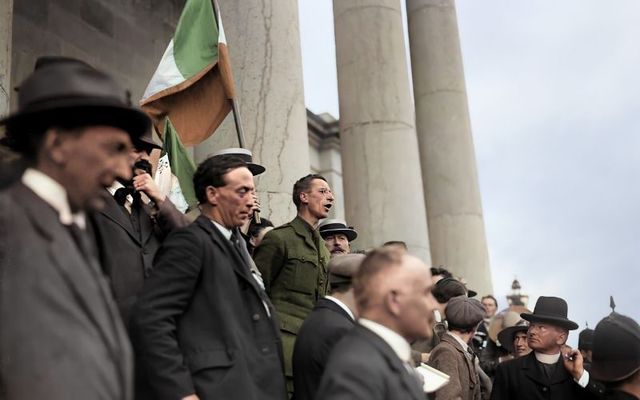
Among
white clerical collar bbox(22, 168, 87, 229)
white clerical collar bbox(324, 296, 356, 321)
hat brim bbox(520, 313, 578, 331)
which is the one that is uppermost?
white clerical collar bbox(22, 168, 87, 229)

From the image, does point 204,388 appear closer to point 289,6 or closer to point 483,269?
point 289,6

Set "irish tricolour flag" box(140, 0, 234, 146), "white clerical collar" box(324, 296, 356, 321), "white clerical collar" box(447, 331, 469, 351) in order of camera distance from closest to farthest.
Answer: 1. "white clerical collar" box(324, 296, 356, 321)
2. "white clerical collar" box(447, 331, 469, 351)
3. "irish tricolour flag" box(140, 0, 234, 146)

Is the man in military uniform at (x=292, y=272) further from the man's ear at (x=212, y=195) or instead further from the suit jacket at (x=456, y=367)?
the man's ear at (x=212, y=195)

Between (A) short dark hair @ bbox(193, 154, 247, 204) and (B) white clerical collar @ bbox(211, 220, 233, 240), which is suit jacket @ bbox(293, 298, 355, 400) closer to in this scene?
(B) white clerical collar @ bbox(211, 220, 233, 240)

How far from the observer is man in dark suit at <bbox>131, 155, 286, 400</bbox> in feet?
14.7

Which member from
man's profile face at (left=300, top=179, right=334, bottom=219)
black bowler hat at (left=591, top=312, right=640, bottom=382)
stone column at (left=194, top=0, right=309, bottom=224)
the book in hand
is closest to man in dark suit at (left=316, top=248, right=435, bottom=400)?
the book in hand

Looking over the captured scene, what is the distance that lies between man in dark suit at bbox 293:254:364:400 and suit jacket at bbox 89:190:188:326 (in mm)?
1112

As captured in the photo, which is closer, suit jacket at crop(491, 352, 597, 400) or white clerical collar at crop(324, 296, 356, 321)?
white clerical collar at crop(324, 296, 356, 321)

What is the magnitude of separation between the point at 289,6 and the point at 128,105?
315 inches

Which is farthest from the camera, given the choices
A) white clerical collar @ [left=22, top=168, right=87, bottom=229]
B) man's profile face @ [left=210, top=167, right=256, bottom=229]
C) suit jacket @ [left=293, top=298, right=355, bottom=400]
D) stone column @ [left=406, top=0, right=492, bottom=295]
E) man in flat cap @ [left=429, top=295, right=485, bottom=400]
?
stone column @ [left=406, top=0, right=492, bottom=295]

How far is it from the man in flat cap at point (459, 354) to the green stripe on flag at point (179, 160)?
9.33 ft

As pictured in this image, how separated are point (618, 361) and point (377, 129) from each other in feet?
30.4

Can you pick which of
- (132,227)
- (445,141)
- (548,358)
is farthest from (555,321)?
(445,141)

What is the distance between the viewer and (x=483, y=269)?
60.6 ft
